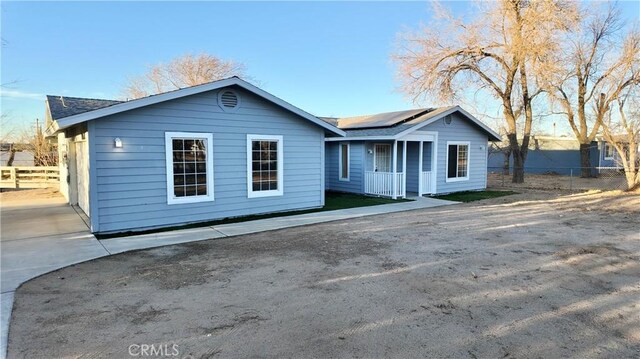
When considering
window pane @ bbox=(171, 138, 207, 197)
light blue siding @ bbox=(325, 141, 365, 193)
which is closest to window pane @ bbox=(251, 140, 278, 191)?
window pane @ bbox=(171, 138, 207, 197)

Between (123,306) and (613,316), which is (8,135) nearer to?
(123,306)

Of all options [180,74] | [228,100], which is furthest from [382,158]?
[180,74]

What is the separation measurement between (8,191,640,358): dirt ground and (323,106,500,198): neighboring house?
6383mm

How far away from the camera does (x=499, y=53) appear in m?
19.6

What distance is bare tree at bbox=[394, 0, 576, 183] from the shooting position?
17875 mm

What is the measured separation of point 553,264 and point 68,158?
1225 centimetres

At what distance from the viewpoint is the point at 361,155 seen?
14344 millimetres

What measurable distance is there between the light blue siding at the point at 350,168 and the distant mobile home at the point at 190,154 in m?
1.47

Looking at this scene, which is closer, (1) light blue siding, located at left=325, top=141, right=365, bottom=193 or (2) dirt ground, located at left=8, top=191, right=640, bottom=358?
(2) dirt ground, located at left=8, top=191, right=640, bottom=358

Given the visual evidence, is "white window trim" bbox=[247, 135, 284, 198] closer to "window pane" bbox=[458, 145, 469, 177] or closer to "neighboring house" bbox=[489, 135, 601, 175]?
"window pane" bbox=[458, 145, 469, 177]

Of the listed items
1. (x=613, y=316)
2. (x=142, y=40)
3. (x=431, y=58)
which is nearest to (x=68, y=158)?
(x=613, y=316)

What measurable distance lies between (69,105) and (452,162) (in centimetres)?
1281

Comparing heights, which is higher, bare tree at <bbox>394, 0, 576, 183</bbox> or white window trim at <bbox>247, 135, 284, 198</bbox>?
bare tree at <bbox>394, 0, 576, 183</bbox>

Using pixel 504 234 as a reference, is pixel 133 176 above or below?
above
